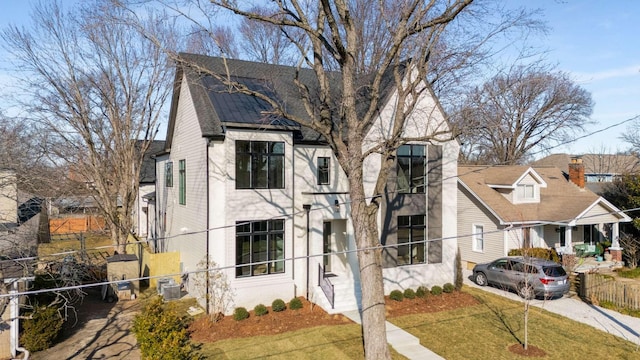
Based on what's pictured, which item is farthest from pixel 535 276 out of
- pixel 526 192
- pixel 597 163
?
pixel 597 163

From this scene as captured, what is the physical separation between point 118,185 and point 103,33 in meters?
8.21

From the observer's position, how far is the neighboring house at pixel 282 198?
14.1 m

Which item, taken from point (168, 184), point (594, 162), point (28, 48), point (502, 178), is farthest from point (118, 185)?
point (594, 162)

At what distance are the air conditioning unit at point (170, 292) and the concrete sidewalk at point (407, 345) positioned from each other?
23.3ft

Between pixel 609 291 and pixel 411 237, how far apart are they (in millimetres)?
7665

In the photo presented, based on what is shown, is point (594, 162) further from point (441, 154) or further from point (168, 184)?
point (168, 184)

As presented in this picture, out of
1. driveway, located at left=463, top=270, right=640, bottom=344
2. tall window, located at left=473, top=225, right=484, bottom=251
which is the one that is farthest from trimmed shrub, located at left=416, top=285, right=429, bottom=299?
tall window, located at left=473, top=225, right=484, bottom=251

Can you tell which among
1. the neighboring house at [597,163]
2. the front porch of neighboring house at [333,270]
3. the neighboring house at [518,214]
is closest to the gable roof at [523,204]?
the neighboring house at [518,214]

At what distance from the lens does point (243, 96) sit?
51.5 feet

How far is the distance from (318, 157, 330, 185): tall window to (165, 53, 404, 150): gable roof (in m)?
0.84

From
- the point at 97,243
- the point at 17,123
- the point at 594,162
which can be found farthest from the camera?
the point at 594,162

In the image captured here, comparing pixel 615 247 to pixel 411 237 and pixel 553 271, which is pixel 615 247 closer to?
pixel 553 271

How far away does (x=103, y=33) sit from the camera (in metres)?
21.6

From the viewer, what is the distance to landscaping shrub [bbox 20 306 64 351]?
1101 cm
